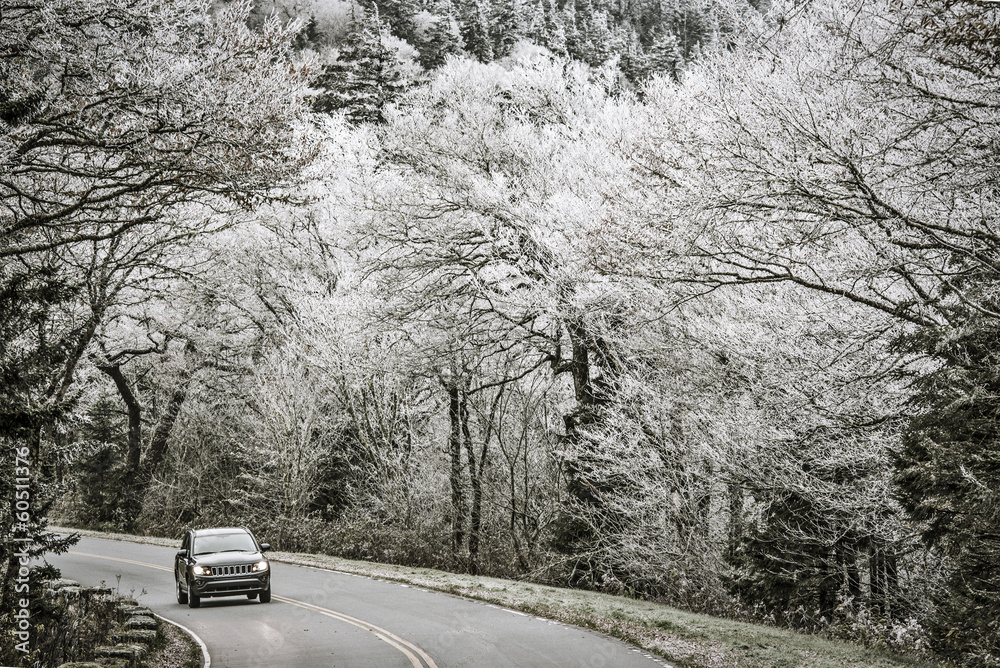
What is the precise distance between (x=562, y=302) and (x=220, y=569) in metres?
8.93

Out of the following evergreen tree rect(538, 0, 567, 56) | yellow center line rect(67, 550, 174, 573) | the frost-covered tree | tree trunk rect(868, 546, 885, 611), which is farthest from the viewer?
evergreen tree rect(538, 0, 567, 56)

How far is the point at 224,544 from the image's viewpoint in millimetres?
16891

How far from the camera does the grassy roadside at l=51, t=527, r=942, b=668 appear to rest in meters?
9.96

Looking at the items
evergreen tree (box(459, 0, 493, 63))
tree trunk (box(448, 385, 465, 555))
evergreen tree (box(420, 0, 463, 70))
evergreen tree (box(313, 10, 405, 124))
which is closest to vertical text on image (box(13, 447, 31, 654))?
tree trunk (box(448, 385, 465, 555))

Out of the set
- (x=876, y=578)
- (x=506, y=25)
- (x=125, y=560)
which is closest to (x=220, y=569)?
(x=125, y=560)

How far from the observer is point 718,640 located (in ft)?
37.1

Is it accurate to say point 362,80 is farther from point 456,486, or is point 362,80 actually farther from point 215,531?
point 215,531

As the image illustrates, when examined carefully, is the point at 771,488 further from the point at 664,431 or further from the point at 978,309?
the point at 978,309

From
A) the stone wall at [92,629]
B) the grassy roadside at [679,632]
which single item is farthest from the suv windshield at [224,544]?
the grassy roadside at [679,632]

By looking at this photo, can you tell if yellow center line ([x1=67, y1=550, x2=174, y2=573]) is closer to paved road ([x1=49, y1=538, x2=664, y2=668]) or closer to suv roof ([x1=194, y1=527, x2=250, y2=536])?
paved road ([x1=49, y1=538, x2=664, y2=668])

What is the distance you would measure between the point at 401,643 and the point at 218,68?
8.08 m

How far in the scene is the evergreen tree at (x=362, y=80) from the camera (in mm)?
44906

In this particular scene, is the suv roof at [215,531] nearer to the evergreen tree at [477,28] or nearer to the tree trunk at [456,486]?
the tree trunk at [456,486]

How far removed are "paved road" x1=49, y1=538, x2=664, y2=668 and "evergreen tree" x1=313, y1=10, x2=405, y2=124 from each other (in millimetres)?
30514
